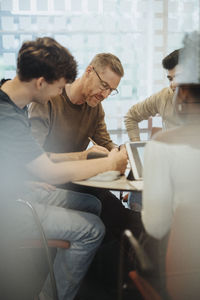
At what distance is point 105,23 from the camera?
3.90 meters

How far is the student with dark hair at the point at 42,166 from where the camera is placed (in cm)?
122

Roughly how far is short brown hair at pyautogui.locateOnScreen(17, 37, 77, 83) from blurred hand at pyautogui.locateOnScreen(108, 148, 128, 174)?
1.33 ft

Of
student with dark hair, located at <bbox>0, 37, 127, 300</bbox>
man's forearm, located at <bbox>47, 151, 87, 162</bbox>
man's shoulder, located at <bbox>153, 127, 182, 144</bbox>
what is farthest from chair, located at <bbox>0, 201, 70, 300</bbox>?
man's shoulder, located at <bbox>153, 127, 182, 144</bbox>

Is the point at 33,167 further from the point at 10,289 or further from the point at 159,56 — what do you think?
the point at 159,56

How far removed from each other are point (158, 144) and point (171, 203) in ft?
0.53

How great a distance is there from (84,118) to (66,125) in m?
0.13

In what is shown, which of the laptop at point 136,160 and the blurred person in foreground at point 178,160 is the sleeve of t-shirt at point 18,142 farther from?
the blurred person in foreground at point 178,160

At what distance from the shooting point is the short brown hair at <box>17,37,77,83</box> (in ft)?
4.18

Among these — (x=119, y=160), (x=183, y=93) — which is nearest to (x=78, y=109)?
(x=119, y=160)

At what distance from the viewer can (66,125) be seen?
1.87 m

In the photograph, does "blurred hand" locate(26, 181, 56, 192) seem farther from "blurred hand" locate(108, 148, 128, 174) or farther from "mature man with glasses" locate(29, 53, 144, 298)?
"blurred hand" locate(108, 148, 128, 174)

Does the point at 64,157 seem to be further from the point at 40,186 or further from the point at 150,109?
the point at 150,109

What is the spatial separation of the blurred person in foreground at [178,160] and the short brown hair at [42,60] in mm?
561

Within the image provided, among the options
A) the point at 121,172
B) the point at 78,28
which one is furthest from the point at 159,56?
the point at 121,172
